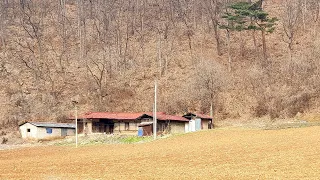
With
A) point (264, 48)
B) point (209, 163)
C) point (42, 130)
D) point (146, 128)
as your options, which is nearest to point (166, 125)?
point (146, 128)

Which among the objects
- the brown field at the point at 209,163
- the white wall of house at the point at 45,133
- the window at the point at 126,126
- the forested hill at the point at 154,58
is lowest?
the white wall of house at the point at 45,133

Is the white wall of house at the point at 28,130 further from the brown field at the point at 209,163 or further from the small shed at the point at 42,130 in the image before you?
the brown field at the point at 209,163

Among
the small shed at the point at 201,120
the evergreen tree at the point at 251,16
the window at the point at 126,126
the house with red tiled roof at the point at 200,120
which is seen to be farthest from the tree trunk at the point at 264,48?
the window at the point at 126,126

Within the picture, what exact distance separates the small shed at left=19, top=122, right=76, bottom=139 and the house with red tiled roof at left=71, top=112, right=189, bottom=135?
2611 millimetres

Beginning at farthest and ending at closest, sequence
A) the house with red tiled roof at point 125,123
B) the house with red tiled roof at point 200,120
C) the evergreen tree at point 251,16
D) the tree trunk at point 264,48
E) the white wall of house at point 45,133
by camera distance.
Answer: the tree trunk at point 264,48
the evergreen tree at point 251,16
the house with red tiled roof at point 200,120
the white wall of house at point 45,133
the house with red tiled roof at point 125,123

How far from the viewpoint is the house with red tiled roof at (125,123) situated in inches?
2761

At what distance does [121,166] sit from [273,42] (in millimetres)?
75998

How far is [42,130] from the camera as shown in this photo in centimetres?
7156

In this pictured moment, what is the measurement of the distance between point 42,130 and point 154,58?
34.4 metres

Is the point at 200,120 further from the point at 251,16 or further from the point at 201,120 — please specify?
the point at 251,16

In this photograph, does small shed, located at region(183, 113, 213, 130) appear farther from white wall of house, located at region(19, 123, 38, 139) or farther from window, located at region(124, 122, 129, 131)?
white wall of house, located at region(19, 123, 38, 139)

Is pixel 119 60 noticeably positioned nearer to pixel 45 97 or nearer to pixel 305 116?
pixel 45 97

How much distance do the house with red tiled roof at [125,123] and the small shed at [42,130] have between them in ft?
8.57

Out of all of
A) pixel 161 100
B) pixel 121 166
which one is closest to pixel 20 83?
pixel 161 100
